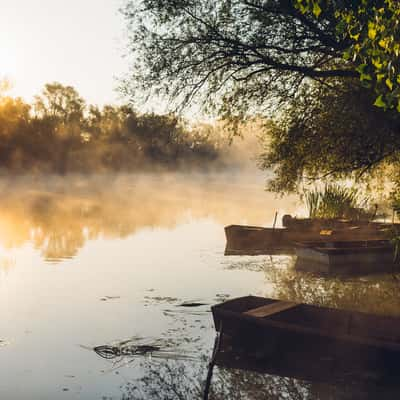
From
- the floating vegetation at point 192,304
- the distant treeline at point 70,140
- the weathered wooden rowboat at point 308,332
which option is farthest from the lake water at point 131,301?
the distant treeline at point 70,140

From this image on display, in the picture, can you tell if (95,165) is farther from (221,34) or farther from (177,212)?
(221,34)

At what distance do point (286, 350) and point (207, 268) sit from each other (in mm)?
9907

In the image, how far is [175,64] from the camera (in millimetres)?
16125

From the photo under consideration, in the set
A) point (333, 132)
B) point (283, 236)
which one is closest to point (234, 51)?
point (333, 132)

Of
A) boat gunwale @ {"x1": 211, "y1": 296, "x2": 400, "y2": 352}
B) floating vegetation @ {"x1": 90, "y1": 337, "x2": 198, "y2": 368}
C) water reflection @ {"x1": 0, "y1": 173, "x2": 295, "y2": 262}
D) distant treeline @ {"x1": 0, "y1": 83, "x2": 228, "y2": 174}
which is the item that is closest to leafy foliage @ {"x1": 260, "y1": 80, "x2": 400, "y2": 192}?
boat gunwale @ {"x1": 211, "y1": 296, "x2": 400, "y2": 352}

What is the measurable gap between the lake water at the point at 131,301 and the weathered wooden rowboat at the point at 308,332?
590 millimetres

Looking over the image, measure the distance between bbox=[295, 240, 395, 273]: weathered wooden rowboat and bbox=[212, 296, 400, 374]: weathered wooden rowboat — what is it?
8795 millimetres

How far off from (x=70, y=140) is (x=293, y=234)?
56161 mm

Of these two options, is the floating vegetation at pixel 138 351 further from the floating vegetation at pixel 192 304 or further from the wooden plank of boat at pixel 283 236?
the wooden plank of boat at pixel 283 236

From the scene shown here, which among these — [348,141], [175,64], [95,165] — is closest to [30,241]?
[175,64]

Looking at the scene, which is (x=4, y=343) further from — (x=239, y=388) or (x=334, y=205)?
(x=334, y=205)

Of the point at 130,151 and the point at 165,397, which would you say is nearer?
the point at 165,397

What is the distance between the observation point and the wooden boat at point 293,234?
81.1 ft

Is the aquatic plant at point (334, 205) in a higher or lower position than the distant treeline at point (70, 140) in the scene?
lower
